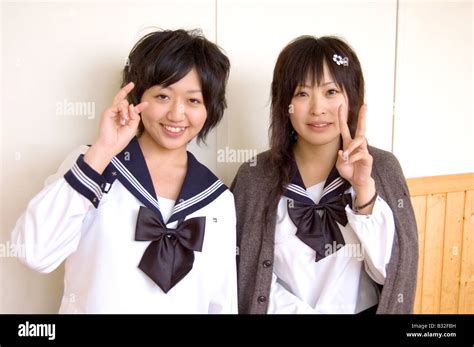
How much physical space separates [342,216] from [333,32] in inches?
22.2

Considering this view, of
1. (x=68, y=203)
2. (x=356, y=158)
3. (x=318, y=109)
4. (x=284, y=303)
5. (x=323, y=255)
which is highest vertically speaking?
(x=318, y=109)

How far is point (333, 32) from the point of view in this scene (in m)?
1.38

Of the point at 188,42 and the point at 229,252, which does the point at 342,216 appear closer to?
the point at 229,252

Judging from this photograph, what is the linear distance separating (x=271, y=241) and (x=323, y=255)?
124 millimetres

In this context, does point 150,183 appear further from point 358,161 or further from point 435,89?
point 435,89

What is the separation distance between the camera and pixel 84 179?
2.99 feet

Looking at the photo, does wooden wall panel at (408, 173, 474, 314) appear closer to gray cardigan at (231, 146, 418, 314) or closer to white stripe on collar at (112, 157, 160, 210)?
gray cardigan at (231, 146, 418, 314)

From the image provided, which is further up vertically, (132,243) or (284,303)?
(132,243)

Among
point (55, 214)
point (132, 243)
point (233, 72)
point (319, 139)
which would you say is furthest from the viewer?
point (233, 72)

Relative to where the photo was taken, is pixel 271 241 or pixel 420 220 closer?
pixel 271 241

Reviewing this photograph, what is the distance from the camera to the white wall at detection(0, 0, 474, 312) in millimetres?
1218

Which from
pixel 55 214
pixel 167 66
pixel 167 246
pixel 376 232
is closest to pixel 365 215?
pixel 376 232

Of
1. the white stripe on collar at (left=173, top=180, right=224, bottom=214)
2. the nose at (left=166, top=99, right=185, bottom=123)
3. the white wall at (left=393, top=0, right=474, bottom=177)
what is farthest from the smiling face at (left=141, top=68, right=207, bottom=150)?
the white wall at (left=393, top=0, right=474, bottom=177)

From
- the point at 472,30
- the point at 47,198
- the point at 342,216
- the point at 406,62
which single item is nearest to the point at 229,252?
the point at 342,216
